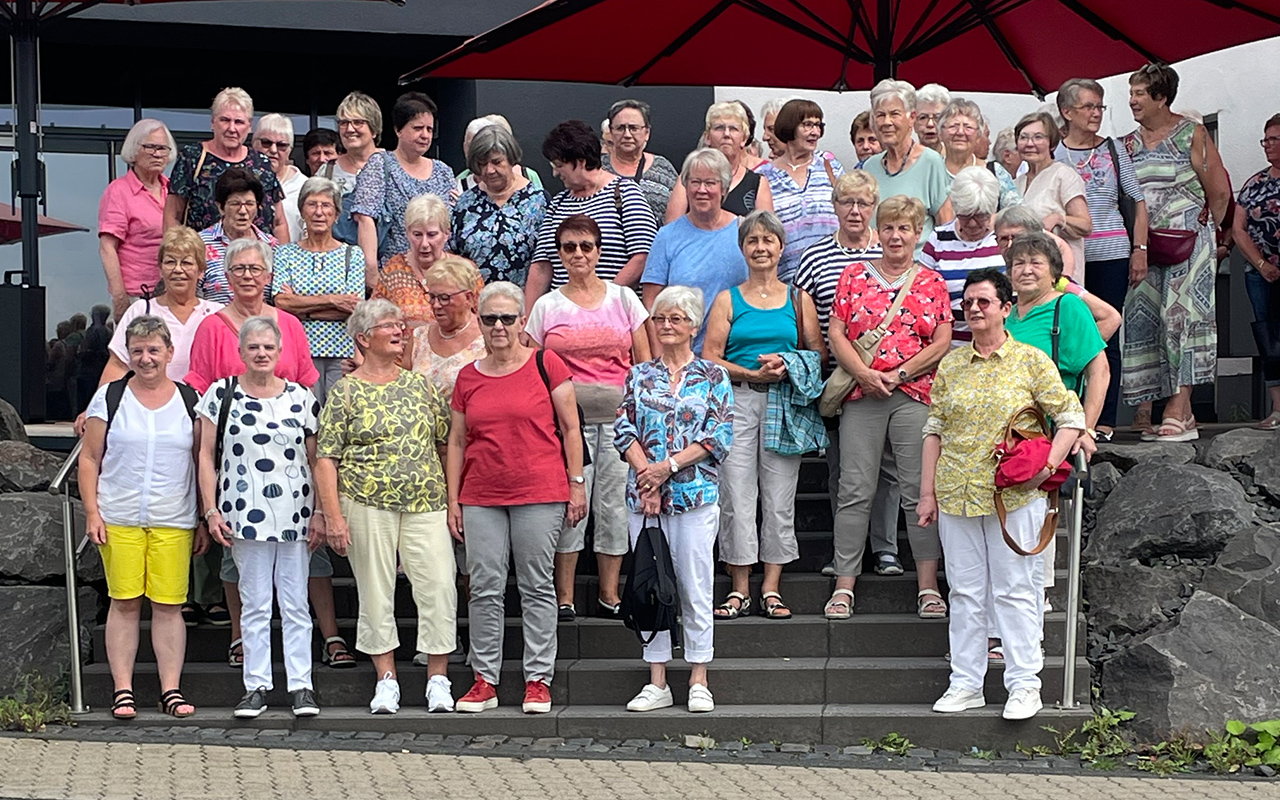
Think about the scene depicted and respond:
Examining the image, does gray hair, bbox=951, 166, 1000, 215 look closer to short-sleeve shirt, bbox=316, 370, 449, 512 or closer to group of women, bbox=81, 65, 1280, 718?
group of women, bbox=81, 65, 1280, 718

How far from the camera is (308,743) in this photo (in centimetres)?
711

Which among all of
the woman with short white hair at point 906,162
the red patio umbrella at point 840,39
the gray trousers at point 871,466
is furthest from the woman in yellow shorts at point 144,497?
the woman with short white hair at point 906,162

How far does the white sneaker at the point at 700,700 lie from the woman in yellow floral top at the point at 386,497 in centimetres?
102

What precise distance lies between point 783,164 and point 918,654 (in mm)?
2702

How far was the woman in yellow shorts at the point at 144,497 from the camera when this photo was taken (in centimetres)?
738

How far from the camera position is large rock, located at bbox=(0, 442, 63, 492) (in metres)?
9.14

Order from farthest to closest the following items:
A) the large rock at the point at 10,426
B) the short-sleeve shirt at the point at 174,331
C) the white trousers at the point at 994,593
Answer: the large rock at the point at 10,426 < the short-sleeve shirt at the point at 174,331 < the white trousers at the point at 994,593

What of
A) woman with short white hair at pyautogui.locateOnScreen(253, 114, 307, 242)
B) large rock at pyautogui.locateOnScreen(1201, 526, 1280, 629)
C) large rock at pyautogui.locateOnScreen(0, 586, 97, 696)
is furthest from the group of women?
large rock at pyautogui.locateOnScreen(1201, 526, 1280, 629)

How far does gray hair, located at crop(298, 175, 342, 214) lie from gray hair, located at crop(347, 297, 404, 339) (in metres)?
1.04

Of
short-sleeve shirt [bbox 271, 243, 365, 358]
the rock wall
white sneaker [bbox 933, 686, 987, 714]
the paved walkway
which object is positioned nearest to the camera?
the paved walkway

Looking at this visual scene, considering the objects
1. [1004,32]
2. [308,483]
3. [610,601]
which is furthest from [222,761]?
[1004,32]

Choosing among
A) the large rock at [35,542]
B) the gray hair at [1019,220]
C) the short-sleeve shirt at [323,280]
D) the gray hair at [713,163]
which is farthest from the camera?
the large rock at [35,542]

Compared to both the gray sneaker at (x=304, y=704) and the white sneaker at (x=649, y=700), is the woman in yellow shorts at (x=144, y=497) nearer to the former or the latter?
the gray sneaker at (x=304, y=704)

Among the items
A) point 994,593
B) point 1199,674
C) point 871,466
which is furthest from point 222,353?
point 1199,674
